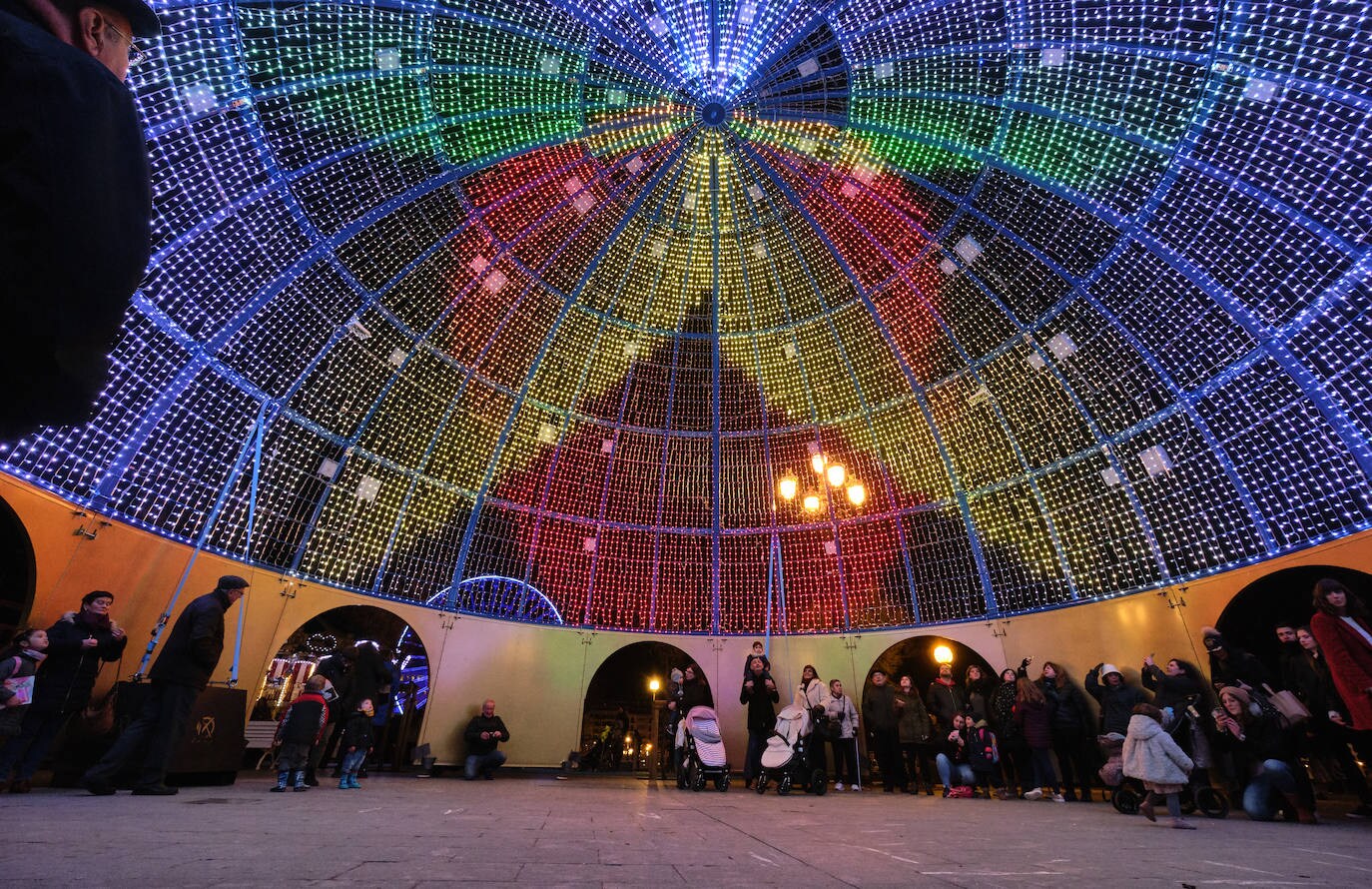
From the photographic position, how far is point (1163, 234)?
11742 millimetres

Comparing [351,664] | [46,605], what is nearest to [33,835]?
[351,664]

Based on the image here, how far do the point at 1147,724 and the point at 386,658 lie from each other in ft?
48.4

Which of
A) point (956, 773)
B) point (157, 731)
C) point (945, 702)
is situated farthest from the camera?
point (945, 702)

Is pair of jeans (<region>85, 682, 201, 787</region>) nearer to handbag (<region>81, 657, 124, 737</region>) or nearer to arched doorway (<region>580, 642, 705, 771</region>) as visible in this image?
handbag (<region>81, 657, 124, 737</region>)

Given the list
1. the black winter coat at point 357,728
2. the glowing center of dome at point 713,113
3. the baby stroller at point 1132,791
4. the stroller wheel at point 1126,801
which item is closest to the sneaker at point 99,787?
the black winter coat at point 357,728

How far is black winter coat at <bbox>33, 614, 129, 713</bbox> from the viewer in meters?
7.52

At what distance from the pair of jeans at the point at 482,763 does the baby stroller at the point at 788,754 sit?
20.1ft

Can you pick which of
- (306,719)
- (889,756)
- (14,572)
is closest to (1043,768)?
(889,756)

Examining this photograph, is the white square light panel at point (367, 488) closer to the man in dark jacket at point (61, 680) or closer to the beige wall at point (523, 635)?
the beige wall at point (523, 635)

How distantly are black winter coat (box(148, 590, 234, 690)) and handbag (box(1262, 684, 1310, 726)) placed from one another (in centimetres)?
1287

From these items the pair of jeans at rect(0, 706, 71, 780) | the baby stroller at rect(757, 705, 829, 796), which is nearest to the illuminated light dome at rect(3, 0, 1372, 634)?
the pair of jeans at rect(0, 706, 71, 780)

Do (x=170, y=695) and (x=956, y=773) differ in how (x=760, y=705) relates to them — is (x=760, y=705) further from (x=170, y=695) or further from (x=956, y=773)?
(x=170, y=695)

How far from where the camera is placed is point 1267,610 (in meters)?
12.2

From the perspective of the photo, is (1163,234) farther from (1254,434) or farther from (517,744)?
(517,744)
